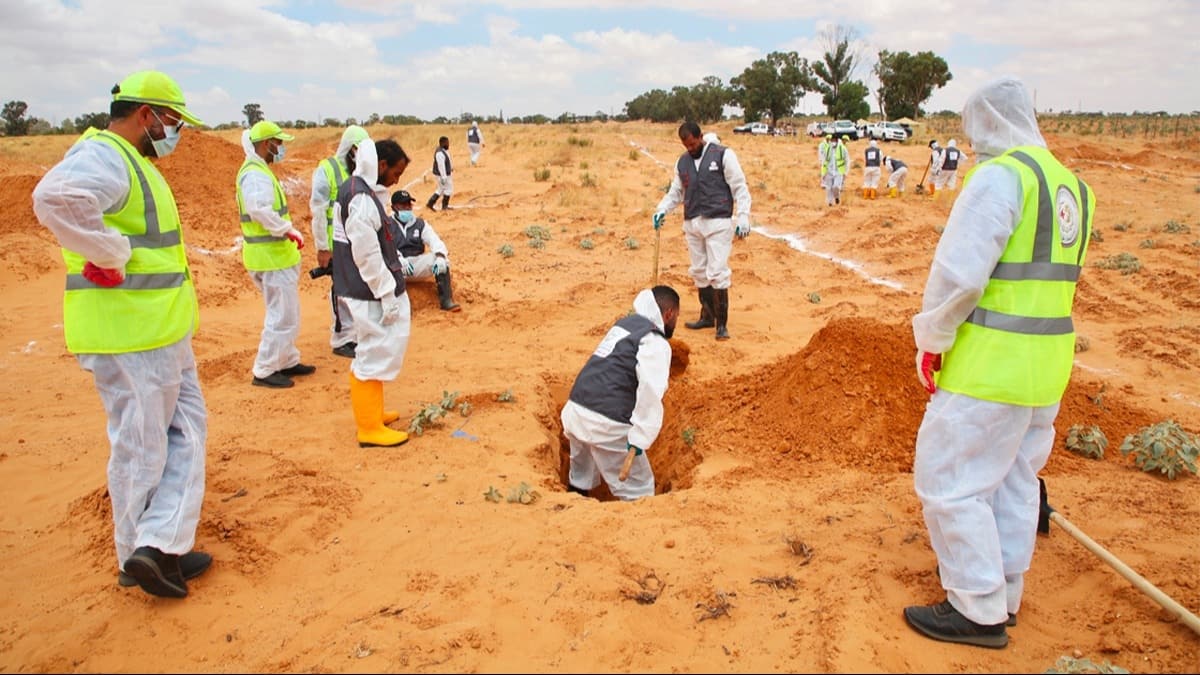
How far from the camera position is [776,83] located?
174ft

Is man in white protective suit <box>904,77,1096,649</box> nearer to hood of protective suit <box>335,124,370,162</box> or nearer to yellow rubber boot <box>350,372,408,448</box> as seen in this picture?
yellow rubber boot <box>350,372,408,448</box>

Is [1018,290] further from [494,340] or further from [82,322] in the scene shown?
[494,340]

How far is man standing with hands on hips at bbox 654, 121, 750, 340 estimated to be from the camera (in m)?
7.09

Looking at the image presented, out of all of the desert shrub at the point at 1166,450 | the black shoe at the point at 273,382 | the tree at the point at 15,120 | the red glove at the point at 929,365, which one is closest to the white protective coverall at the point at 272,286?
the black shoe at the point at 273,382

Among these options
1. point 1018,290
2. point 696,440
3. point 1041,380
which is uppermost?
point 1018,290

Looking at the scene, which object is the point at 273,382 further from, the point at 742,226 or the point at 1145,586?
the point at 1145,586

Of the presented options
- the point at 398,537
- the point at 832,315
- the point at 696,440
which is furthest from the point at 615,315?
the point at 398,537

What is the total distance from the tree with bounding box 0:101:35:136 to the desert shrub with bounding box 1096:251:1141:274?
43.6m

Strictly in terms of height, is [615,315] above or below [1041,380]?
below

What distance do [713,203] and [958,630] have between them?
16.5 feet

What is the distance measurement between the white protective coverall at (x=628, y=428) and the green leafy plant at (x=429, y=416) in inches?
41.6

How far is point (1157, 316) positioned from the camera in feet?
26.7

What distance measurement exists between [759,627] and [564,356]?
13.7 ft

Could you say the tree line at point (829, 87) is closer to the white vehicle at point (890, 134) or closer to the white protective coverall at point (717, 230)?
the white vehicle at point (890, 134)
